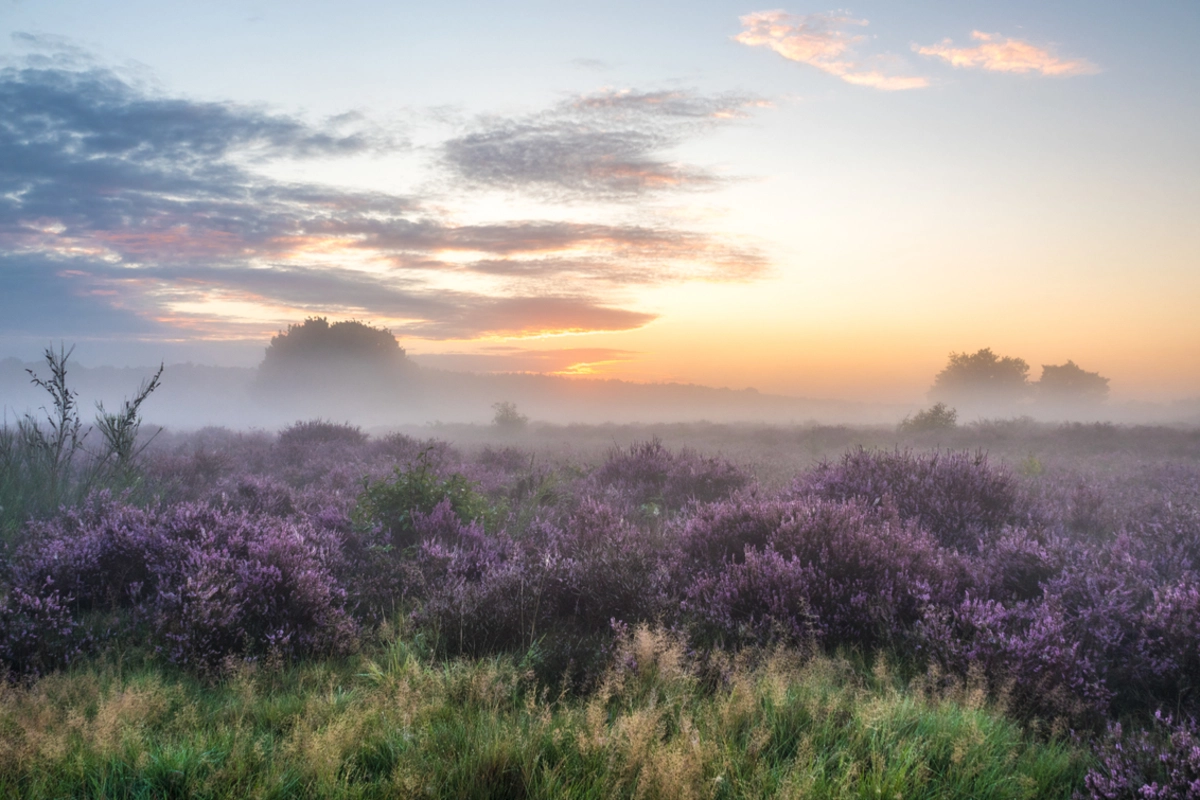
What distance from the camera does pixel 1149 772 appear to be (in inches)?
103

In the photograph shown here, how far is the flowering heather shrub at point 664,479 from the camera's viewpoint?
30.3 feet

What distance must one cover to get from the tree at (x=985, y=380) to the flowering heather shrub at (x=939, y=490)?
192ft

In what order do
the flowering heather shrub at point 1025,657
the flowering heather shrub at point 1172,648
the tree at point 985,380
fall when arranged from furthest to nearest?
the tree at point 985,380, the flowering heather shrub at point 1172,648, the flowering heather shrub at point 1025,657

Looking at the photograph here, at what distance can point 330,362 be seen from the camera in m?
50.8

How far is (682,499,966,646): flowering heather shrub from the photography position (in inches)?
167

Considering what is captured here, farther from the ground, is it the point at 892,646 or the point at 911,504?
the point at 911,504

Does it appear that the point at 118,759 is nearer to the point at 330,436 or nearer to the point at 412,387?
the point at 330,436

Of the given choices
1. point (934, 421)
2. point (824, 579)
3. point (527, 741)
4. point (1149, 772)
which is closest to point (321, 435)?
point (824, 579)

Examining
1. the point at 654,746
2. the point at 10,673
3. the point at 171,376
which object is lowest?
the point at 10,673

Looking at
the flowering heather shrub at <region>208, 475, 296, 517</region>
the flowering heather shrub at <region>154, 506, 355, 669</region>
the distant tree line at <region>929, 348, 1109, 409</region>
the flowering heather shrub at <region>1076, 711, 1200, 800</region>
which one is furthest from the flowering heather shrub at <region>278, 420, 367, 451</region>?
the distant tree line at <region>929, 348, 1109, 409</region>

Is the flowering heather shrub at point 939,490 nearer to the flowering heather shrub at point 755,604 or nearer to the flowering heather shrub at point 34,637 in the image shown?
the flowering heather shrub at point 755,604

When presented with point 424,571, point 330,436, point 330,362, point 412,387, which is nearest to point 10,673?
point 424,571

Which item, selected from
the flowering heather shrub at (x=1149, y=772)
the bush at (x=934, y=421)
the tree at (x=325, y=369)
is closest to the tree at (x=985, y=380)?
the bush at (x=934, y=421)

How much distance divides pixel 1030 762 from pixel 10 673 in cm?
555
